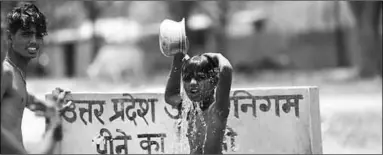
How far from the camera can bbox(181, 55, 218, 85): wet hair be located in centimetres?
394

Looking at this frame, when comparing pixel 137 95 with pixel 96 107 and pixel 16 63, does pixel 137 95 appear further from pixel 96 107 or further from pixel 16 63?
pixel 16 63

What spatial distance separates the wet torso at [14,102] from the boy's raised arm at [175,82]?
947 millimetres

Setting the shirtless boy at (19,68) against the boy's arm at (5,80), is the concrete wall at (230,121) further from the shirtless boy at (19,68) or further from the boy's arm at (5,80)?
the boy's arm at (5,80)

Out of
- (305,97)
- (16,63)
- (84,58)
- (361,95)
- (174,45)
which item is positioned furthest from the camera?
(84,58)

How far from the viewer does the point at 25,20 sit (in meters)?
3.86

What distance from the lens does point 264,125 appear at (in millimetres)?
5973

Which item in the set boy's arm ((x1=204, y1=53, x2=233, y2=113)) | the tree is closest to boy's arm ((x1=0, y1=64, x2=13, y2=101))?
boy's arm ((x1=204, y1=53, x2=233, y2=113))

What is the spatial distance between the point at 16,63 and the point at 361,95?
12705 millimetres

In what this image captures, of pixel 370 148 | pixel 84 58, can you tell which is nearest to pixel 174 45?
pixel 370 148

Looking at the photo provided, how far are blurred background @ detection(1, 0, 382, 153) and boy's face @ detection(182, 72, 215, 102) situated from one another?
12610mm

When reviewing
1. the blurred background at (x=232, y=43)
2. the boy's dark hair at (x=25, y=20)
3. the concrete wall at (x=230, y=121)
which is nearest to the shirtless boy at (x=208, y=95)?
the boy's dark hair at (x=25, y=20)

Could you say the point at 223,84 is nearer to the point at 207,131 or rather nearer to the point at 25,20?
the point at 207,131

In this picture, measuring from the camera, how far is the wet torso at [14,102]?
3591 mm

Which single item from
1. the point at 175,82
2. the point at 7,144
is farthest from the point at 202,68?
the point at 7,144
